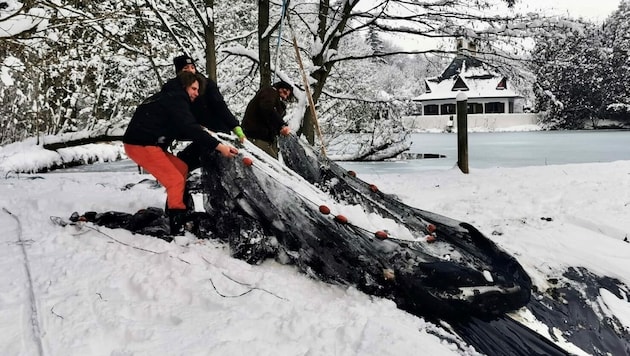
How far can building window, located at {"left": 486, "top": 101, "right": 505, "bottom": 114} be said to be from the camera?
4406cm

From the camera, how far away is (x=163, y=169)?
4242 mm

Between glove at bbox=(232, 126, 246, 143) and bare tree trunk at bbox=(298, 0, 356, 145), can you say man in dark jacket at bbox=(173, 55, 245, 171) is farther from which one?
bare tree trunk at bbox=(298, 0, 356, 145)

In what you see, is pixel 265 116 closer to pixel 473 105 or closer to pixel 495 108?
pixel 495 108

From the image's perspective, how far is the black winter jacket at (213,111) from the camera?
468 centimetres

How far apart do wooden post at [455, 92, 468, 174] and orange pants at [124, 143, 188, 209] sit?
5.81m

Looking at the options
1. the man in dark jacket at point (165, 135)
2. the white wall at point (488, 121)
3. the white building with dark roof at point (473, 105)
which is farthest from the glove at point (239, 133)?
the white wall at point (488, 121)

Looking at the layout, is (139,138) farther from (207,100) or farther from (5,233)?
(5,233)

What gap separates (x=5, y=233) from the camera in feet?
14.2

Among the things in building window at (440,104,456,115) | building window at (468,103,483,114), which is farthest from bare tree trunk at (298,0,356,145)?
building window at (468,103,483,114)

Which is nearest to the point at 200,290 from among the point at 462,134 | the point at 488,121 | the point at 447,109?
the point at 462,134

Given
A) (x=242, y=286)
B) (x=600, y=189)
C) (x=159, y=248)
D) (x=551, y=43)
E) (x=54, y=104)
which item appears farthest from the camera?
(x=54, y=104)

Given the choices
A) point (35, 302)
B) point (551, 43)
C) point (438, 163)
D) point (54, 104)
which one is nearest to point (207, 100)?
point (35, 302)

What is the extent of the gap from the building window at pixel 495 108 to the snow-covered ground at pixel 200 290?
135ft

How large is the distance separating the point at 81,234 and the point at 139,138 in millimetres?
980
